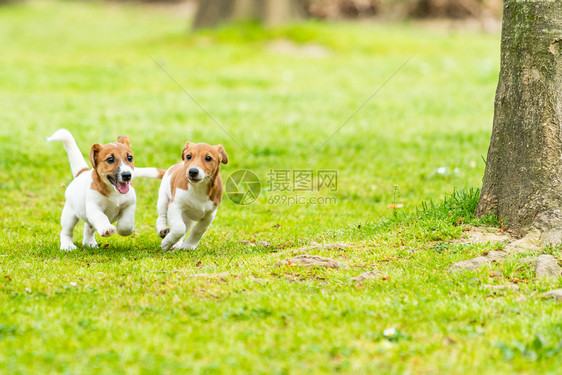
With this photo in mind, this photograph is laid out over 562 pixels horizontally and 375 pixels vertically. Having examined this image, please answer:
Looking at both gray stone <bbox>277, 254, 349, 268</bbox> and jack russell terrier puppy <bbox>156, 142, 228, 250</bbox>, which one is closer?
gray stone <bbox>277, 254, 349, 268</bbox>

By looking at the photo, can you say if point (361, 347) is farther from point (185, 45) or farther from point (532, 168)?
point (185, 45)

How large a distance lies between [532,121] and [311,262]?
101 inches

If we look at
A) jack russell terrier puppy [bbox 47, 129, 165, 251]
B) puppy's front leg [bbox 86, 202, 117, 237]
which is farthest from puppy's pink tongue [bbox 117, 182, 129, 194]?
puppy's front leg [bbox 86, 202, 117, 237]

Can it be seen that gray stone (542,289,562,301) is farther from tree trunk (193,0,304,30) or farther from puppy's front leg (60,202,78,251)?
tree trunk (193,0,304,30)

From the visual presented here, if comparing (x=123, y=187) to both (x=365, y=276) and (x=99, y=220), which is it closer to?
(x=99, y=220)

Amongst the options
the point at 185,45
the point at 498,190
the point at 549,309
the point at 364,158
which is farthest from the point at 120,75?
the point at 549,309

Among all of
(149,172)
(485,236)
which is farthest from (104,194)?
(485,236)

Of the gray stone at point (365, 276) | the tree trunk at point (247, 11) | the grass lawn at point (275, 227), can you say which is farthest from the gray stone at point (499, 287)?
the tree trunk at point (247, 11)

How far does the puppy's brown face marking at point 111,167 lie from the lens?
6562mm

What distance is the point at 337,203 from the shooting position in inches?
381

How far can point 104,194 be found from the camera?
675cm

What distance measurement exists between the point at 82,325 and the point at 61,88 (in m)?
14.2

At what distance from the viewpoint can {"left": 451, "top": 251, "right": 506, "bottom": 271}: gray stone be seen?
239 inches

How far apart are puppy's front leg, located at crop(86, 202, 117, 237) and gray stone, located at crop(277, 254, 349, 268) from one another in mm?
1664
